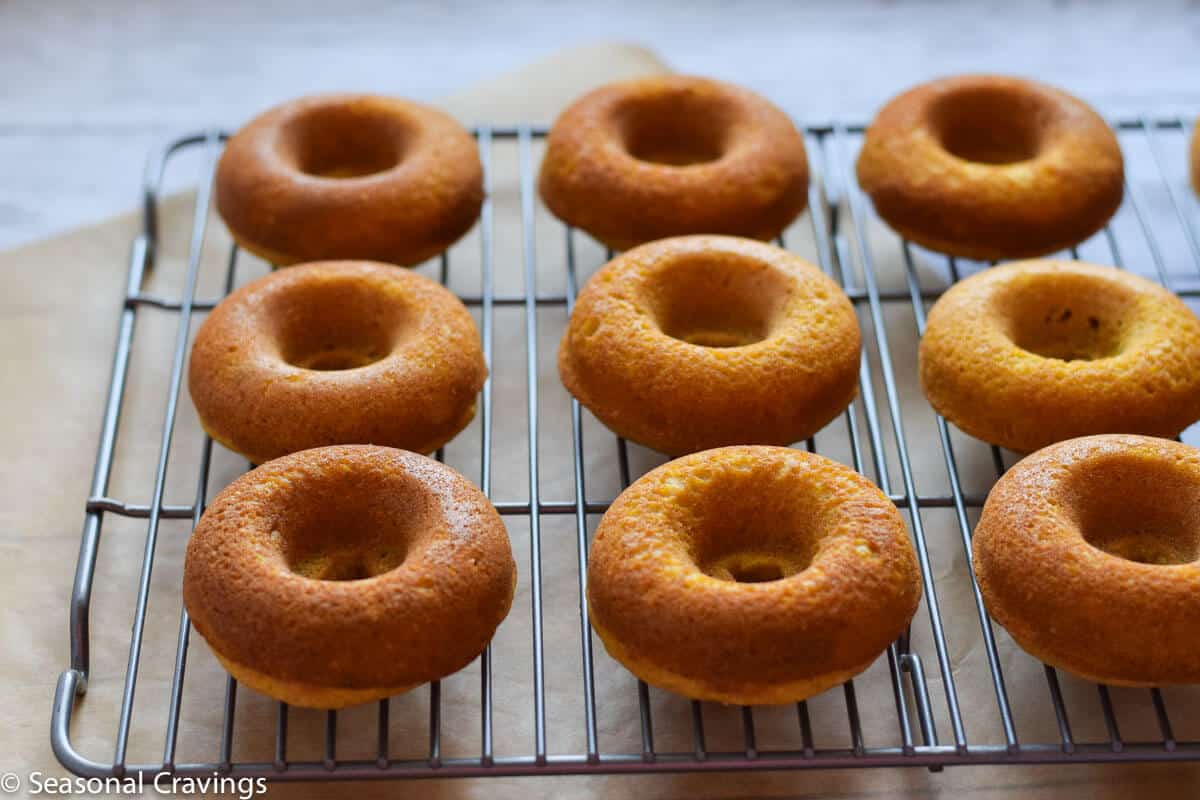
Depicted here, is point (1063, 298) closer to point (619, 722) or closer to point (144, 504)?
point (619, 722)

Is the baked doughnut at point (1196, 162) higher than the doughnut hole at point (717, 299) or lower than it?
higher

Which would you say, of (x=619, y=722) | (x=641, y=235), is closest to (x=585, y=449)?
(x=641, y=235)

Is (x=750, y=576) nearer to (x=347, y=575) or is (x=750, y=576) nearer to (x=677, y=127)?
(x=347, y=575)

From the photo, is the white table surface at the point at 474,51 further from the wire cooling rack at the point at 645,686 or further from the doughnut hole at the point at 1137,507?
the doughnut hole at the point at 1137,507

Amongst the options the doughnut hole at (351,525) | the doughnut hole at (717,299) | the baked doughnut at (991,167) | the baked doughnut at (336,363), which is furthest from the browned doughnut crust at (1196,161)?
the doughnut hole at (351,525)

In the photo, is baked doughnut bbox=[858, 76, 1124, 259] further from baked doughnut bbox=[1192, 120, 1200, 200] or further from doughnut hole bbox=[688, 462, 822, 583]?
doughnut hole bbox=[688, 462, 822, 583]

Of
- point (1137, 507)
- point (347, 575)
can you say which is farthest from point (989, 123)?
point (347, 575)
